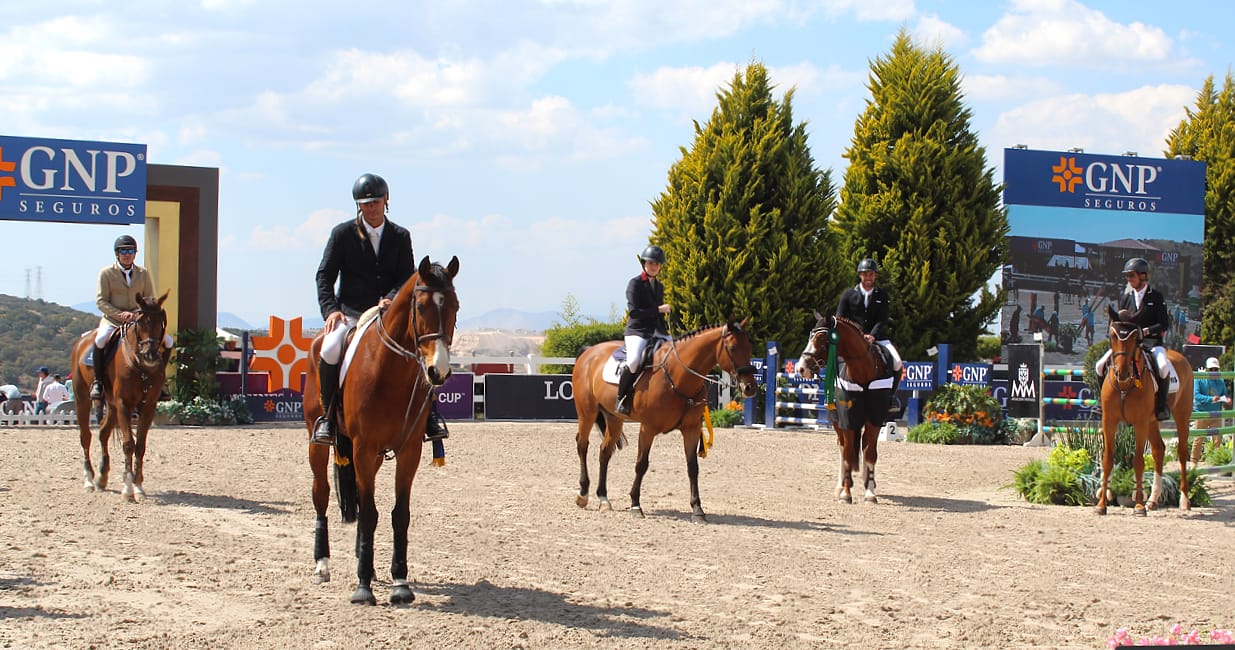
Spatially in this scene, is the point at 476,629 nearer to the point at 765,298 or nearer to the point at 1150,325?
the point at 1150,325

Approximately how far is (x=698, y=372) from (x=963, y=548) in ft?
9.82

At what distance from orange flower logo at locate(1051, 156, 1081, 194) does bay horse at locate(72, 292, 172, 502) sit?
24.1 metres

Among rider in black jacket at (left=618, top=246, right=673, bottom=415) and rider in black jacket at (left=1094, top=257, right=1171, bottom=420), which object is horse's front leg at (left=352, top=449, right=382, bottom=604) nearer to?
rider in black jacket at (left=618, top=246, right=673, bottom=415)

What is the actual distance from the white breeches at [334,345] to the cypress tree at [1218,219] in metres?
31.5

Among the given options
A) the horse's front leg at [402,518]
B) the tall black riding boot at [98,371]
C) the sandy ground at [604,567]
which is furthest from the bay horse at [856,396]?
the tall black riding boot at [98,371]

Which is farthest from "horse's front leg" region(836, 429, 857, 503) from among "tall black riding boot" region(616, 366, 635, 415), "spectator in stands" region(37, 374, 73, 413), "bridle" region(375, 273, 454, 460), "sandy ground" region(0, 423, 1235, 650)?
"spectator in stands" region(37, 374, 73, 413)

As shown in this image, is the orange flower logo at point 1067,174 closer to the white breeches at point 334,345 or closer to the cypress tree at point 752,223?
the cypress tree at point 752,223

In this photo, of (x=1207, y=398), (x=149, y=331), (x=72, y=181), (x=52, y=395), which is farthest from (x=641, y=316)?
(x=52, y=395)

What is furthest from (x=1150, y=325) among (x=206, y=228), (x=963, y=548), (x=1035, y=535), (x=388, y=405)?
(x=206, y=228)

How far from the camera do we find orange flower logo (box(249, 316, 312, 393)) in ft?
78.0

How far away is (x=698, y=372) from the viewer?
11.2 metres

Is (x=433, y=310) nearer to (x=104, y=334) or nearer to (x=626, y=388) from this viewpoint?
(x=626, y=388)

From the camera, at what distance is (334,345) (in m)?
7.28

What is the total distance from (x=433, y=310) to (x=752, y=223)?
2217cm
